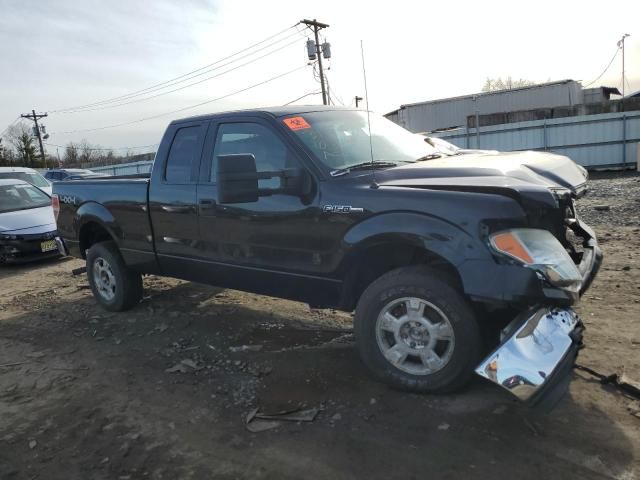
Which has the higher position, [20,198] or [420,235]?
[20,198]

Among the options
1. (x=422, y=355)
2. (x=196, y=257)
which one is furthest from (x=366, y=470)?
(x=196, y=257)

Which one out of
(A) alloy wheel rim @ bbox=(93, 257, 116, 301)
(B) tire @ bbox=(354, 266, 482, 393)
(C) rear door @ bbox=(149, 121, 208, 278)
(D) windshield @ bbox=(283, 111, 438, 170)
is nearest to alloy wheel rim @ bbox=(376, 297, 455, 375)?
(B) tire @ bbox=(354, 266, 482, 393)

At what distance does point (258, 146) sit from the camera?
13.9 ft

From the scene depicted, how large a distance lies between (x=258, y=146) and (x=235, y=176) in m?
0.90

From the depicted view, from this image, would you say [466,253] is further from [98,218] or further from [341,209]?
[98,218]

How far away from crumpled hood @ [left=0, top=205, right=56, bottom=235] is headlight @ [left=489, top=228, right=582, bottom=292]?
7979mm

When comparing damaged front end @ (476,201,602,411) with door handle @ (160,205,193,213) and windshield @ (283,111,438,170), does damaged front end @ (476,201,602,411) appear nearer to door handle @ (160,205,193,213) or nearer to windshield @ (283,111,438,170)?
windshield @ (283,111,438,170)

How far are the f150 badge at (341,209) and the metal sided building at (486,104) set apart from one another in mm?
30534

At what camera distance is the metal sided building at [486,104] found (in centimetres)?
3350

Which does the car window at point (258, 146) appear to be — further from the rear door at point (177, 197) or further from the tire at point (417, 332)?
the tire at point (417, 332)

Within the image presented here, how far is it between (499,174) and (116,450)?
9.49 ft

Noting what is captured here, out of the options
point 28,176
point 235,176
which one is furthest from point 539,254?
point 28,176

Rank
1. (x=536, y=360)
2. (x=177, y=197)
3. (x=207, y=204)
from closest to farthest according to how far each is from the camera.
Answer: (x=536, y=360) → (x=207, y=204) → (x=177, y=197)

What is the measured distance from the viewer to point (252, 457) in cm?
291
